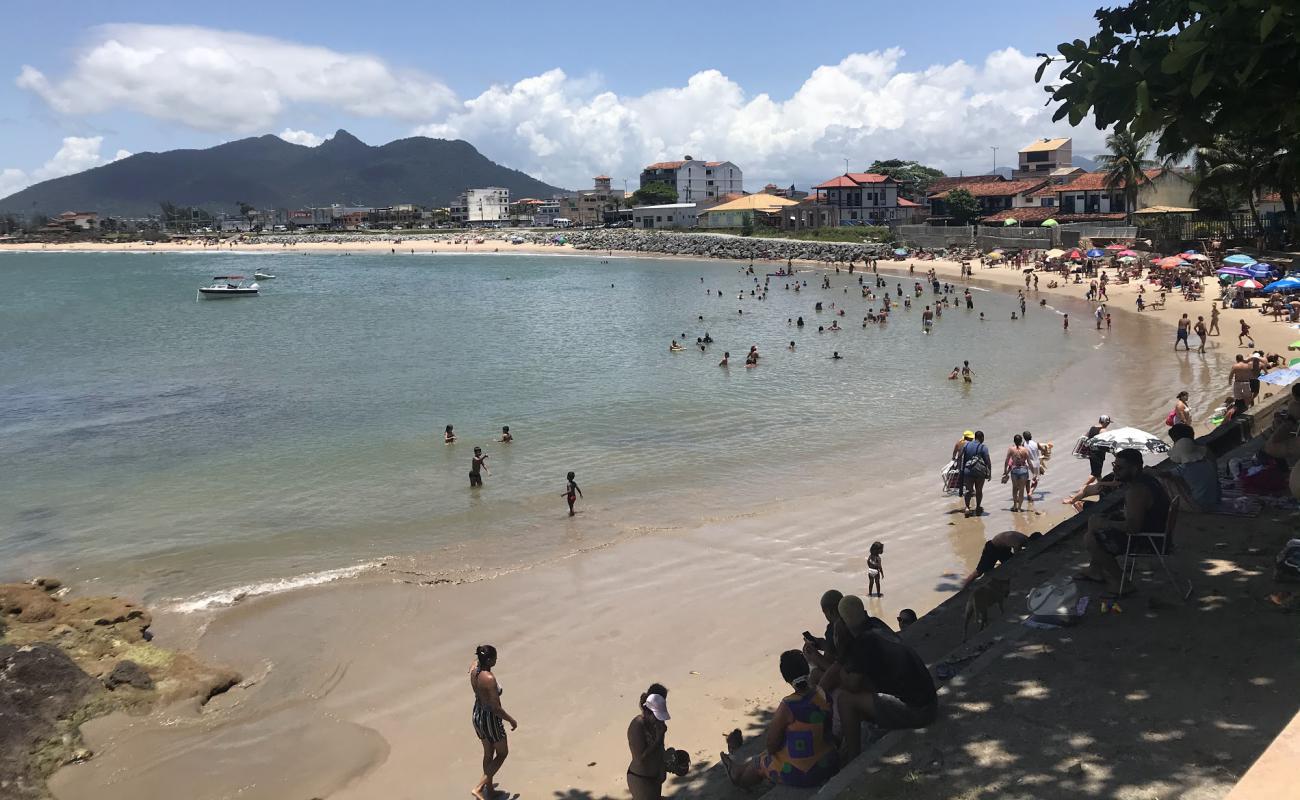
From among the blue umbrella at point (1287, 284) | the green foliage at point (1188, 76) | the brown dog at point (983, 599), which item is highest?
the green foliage at point (1188, 76)

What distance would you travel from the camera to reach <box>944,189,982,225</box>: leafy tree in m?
88.0

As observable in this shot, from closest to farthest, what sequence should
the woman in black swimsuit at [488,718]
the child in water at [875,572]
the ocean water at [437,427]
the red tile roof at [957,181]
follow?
the woman in black swimsuit at [488,718] < the child in water at [875,572] < the ocean water at [437,427] < the red tile roof at [957,181]

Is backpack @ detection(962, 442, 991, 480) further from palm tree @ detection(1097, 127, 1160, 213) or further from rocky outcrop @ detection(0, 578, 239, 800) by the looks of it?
palm tree @ detection(1097, 127, 1160, 213)

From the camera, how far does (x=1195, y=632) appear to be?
6676 millimetres

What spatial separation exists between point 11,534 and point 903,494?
15.7 m

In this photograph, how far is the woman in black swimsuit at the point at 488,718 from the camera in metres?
7.07

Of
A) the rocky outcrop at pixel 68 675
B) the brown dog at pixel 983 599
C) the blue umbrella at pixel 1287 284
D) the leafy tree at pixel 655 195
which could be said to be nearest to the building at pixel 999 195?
the blue umbrella at pixel 1287 284

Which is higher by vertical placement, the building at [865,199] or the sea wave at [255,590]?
the building at [865,199]

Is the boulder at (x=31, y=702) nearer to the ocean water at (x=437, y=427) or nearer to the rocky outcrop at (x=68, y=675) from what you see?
the rocky outcrop at (x=68, y=675)

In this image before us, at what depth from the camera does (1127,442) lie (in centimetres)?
1311

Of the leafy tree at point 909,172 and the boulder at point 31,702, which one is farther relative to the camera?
the leafy tree at point 909,172

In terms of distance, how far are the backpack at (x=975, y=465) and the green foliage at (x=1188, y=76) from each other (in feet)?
22.2

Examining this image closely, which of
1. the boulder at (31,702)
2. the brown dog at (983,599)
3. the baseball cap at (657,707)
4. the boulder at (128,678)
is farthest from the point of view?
the boulder at (128,678)

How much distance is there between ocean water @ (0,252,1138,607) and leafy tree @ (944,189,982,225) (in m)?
40.4
